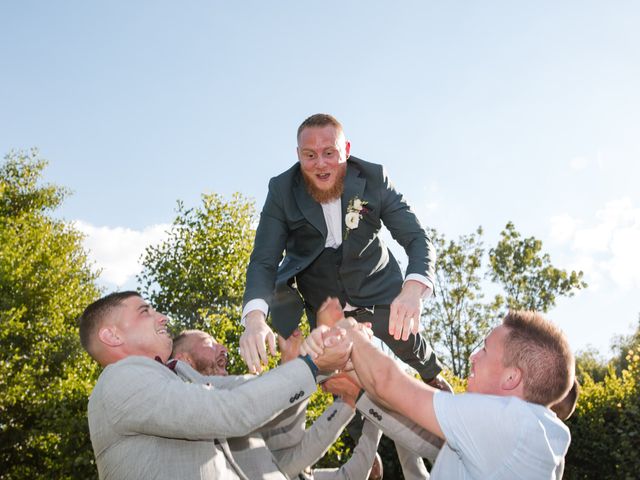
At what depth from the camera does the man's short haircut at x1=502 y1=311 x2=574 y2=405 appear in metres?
2.79

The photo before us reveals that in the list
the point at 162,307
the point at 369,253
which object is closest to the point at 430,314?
the point at 162,307

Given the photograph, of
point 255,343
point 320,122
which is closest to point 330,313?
point 255,343

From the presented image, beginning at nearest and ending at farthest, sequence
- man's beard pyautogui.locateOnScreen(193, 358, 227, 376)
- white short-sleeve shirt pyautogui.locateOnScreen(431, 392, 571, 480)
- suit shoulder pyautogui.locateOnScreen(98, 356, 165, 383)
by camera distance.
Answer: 1. white short-sleeve shirt pyautogui.locateOnScreen(431, 392, 571, 480)
2. suit shoulder pyautogui.locateOnScreen(98, 356, 165, 383)
3. man's beard pyautogui.locateOnScreen(193, 358, 227, 376)

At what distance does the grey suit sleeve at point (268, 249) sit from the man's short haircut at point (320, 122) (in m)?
0.45

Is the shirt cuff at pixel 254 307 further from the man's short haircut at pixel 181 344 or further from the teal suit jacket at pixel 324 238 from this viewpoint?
the man's short haircut at pixel 181 344

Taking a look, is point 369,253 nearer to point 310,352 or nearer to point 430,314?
point 310,352

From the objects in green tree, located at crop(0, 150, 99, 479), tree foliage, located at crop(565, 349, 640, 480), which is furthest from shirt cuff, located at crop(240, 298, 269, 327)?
green tree, located at crop(0, 150, 99, 479)

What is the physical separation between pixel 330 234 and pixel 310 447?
1614mm

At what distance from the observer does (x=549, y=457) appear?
8.30ft

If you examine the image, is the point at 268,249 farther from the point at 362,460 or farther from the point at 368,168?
the point at 362,460

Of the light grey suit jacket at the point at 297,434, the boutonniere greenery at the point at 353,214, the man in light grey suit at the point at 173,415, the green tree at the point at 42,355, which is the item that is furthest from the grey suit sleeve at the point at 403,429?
the green tree at the point at 42,355

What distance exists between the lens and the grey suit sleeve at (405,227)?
4.08 metres

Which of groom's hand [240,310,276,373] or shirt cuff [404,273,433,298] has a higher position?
shirt cuff [404,273,433,298]

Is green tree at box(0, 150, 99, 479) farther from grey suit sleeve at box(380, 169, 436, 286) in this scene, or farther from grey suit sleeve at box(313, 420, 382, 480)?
grey suit sleeve at box(380, 169, 436, 286)
